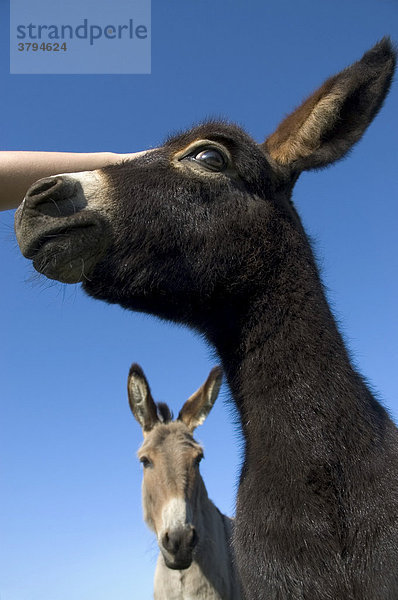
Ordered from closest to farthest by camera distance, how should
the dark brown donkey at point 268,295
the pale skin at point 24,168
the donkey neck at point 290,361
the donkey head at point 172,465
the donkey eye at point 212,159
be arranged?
the dark brown donkey at point 268,295 → the donkey neck at point 290,361 → the donkey eye at point 212,159 → the pale skin at point 24,168 → the donkey head at point 172,465

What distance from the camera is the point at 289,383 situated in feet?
8.48

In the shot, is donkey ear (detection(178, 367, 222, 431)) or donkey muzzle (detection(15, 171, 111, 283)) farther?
donkey ear (detection(178, 367, 222, 431))

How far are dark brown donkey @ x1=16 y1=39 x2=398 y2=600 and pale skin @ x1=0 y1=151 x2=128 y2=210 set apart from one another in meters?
0.58

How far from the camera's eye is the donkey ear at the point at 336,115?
289 centimetres

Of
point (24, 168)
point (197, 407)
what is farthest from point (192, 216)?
point (197, 407)

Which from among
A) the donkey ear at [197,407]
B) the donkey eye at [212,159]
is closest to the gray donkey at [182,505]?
the donkey ear at [197,407]

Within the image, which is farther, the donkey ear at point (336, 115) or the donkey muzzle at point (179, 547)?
the donkey muzzle at point (179, 547)

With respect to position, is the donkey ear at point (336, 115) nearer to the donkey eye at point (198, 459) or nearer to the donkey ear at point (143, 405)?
the donkey eye at point (198, 459)

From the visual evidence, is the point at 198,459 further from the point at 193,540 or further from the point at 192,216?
the point at 192,216

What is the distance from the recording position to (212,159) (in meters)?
3.01

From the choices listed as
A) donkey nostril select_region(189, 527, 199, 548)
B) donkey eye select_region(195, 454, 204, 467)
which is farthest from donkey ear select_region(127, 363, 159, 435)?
donkey nostril select_region(189, 527, 199, 548)

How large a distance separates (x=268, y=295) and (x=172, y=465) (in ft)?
14.2

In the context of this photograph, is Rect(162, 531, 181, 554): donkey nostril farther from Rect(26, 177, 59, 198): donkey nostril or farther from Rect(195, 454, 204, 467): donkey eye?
Rect(26, 177, 59, 198): donkey nostril

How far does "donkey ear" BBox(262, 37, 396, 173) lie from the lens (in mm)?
2895
